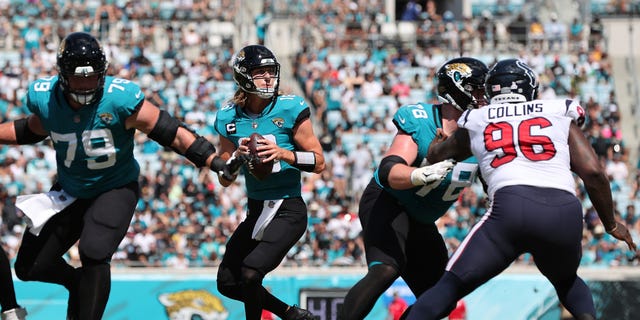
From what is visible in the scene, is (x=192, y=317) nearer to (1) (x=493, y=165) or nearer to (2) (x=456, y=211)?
(1) (x=493, y=165)

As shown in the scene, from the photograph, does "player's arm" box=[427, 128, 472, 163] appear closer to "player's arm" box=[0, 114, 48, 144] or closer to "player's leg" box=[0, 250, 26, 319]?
"player's arm" box=[0, 114, 48, 144]

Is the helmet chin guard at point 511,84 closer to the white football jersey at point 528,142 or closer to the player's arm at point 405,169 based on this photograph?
the white football jersey at point 528,142

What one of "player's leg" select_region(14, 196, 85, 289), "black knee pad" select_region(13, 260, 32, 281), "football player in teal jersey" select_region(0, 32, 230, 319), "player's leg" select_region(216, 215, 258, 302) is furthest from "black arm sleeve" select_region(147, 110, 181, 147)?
"black knee pad" select_region(13, 260, 32, 281)

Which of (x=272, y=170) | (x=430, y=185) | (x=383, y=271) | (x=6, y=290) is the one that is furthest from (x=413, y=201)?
(x=6, y=290)

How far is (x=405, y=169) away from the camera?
586 centimetres

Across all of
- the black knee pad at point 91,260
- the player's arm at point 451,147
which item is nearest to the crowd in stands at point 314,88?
the black knee pad at point 91,260

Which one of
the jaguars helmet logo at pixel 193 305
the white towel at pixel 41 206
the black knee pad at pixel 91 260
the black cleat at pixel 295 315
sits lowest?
the jaguars helmet logo at pixel 193 305

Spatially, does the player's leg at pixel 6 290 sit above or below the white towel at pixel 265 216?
below

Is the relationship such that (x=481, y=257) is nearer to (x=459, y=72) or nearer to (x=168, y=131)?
(x=459, y=72)

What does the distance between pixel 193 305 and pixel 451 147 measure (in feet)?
12.5

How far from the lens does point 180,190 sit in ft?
50.2

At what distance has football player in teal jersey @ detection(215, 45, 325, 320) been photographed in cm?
670

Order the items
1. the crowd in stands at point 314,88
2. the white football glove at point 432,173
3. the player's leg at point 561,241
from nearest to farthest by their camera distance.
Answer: the player's leg at point 561,241 < the white football glove at point 432,173 < the crowd in stands at point 314,88

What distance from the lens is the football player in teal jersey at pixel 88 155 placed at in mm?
6289
